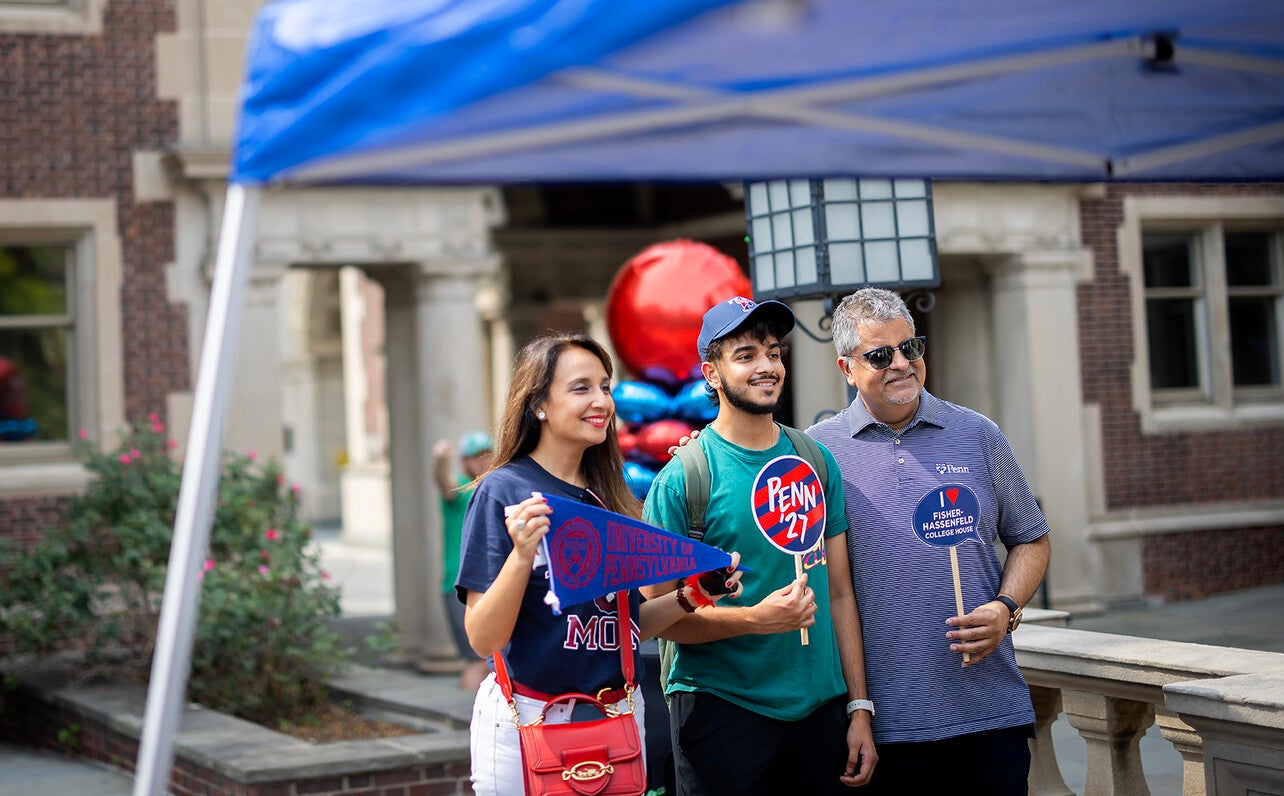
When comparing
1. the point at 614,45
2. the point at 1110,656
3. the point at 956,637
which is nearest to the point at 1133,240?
the point at 1110,656

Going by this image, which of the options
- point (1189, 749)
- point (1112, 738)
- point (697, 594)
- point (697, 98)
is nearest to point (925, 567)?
point (697, 594)

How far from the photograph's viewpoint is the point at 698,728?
3609mm

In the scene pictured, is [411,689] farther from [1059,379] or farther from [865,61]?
[1059,379]

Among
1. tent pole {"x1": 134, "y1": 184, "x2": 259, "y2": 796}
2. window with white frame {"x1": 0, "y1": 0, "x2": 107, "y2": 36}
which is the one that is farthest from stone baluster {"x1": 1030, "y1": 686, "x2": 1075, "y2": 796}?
window with white frame {"x1": 0, "y1": 0, "x2": 107, "y2": 36}

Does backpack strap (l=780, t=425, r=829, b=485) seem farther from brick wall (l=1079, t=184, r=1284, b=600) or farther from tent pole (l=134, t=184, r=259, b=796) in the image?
brick wall (l=1079, t=184, r=1284, b=600)

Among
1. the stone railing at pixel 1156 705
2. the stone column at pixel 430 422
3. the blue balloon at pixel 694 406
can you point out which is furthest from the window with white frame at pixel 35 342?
the stone railing at pixel 1156 705

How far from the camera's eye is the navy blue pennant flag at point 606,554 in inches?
123

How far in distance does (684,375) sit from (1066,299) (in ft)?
25.9

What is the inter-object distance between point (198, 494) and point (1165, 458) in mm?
12955

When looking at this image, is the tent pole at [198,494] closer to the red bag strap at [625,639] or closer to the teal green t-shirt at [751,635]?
the red bag strap at [625,639]

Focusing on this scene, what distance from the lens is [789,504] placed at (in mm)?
3582

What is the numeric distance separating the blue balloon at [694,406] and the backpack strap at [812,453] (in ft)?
8.34

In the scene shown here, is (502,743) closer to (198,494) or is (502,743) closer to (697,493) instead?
(697,493)

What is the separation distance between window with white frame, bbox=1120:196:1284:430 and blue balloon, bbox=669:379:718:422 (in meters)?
8.79
